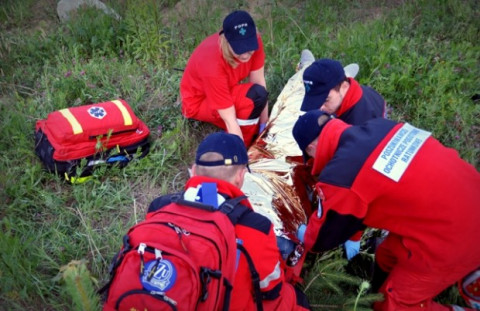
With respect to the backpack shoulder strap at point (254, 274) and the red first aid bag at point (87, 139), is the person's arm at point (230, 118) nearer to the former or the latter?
the red first aid bag at point (87, 139)

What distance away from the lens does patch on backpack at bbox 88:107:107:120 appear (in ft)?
10.7

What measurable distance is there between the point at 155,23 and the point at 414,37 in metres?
2.85

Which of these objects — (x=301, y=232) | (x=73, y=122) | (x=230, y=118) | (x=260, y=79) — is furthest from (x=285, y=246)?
(x=73, y=122)

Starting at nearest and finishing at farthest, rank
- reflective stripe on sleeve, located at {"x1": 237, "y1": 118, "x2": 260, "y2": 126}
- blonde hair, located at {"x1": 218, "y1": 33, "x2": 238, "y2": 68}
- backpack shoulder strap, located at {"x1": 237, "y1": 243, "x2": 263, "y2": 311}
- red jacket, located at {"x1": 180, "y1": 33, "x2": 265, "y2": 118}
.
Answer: backpack shoulder strap, located at {"x1": 237, "y1": 243, "x2": 263, "y2": 311} → blonde hair, located at {"x1": 218, "y1": 33, "x2": 238, "y2": 68} → red jacket, located at {"x1": 180, "y1": 33, "x2": 265, "y2": 118} → reflective stripe on sleeve, located at {"x1": 237, "y1": 118, "x2": 260, "y2": 126}

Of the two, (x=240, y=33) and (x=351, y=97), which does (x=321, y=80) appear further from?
(x=240, y=33)

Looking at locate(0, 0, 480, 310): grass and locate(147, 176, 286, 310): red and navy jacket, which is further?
locate(0, 0, 480, 310): grass

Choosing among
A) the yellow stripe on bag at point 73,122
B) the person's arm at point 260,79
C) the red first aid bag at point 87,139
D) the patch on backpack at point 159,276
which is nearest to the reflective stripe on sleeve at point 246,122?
the person's arm at point 260,79

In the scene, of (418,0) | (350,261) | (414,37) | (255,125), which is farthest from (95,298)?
(418,0)

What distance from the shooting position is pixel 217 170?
1.87 meters

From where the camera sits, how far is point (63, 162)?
3125mm

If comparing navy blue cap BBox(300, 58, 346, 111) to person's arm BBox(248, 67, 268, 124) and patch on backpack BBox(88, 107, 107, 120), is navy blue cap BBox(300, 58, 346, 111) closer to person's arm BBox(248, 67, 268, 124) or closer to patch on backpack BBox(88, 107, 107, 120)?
person's arm BBox(248, 67, 268, 124)

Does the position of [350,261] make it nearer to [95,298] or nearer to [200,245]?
[200,245]

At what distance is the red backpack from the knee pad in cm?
188

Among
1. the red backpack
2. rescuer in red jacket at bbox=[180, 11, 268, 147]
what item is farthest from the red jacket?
the red backpack
